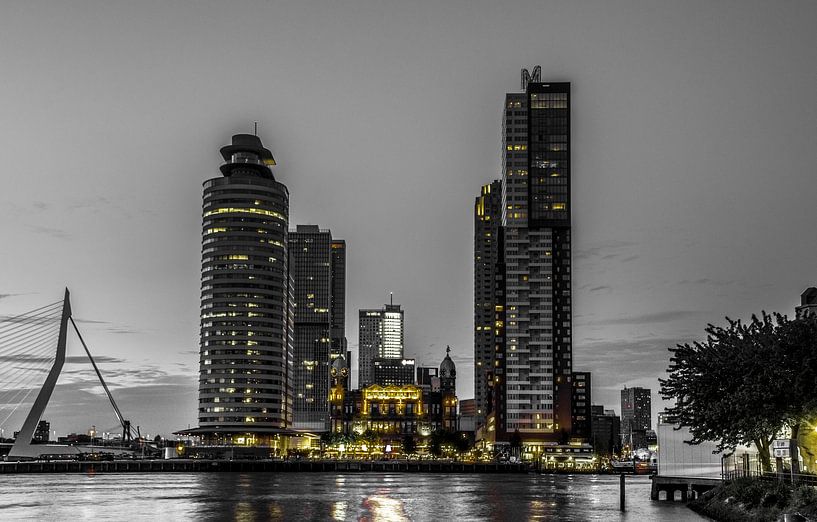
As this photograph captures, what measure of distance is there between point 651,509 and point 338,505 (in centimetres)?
3365

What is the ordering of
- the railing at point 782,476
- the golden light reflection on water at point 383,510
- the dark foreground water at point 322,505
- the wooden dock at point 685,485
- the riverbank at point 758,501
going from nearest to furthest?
1. the riverbank at point 758,501
2. the railing at point 782,476
3. the golden light reflection on water at point 383,510
4. the dark foreground water at point 322,505
5. the wooden dock at point 685,485

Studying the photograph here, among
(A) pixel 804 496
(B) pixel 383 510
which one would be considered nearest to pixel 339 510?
(B) pixel 383 510

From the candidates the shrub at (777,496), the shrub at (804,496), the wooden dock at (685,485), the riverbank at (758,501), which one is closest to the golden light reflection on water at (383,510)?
the riverbank at (758,501)

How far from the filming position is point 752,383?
74.7 meters

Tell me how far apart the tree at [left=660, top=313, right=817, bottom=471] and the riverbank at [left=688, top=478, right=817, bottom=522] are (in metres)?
4.36

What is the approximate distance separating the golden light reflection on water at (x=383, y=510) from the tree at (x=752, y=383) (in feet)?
90.3

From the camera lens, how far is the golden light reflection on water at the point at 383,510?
298 feet

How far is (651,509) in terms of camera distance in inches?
3971

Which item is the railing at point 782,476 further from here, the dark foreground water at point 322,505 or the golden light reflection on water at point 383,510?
the golden light reflection on water at point 383,510

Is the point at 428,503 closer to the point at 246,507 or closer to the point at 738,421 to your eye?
the point at 246,507

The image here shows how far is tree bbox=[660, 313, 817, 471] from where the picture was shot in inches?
2911

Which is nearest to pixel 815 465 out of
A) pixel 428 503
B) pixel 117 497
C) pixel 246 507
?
pixel 428 503

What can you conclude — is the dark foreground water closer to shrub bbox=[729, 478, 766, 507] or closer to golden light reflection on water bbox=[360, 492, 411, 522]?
golden light reflection on water bbox=[360, 492, 411, 522]

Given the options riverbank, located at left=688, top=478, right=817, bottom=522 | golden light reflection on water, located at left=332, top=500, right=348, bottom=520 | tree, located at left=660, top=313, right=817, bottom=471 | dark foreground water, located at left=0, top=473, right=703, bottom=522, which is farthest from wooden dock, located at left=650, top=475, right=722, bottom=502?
golden light reflection on water, located at left=332, top=500, right=348, bottom=520
